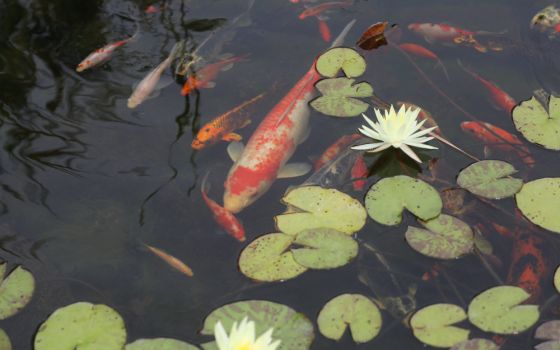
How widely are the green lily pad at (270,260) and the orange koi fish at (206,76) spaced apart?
1.23m

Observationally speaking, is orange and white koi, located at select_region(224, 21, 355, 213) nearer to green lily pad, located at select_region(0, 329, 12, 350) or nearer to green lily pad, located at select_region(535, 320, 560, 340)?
green lily pad, located at select_region(0, 329, 12, 350)

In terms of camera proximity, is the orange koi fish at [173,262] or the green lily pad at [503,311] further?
the orange koi fish at [173,262]

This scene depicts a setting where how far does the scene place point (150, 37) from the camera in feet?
12.9

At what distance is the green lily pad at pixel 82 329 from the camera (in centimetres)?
232

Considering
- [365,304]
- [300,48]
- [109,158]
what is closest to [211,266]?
[365,304]

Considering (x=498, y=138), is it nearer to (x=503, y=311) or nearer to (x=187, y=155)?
(x=503, y=311)

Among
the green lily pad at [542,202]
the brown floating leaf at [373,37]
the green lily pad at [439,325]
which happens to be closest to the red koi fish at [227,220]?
the green lily pad at [439,325]

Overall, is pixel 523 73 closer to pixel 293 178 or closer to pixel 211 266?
pixel 293 178

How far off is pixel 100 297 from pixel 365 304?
1099 millimetres

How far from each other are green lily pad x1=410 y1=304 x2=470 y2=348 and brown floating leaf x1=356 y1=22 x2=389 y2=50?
184 centimetres

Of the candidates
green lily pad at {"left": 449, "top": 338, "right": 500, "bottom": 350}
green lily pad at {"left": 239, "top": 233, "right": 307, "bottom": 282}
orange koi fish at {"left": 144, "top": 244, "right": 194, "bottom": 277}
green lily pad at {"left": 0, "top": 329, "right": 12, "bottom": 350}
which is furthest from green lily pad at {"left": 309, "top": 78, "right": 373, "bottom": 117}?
green lily pad at {"left": 0, "top": 329, "right": 12, "bottom": 350}

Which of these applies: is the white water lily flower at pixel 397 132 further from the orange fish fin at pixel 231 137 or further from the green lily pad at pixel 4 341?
the green lily pad at pixel 4 341

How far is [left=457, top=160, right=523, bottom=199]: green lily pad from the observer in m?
2.83

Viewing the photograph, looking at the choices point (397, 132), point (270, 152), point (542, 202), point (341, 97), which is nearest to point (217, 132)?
point (270, 152)
